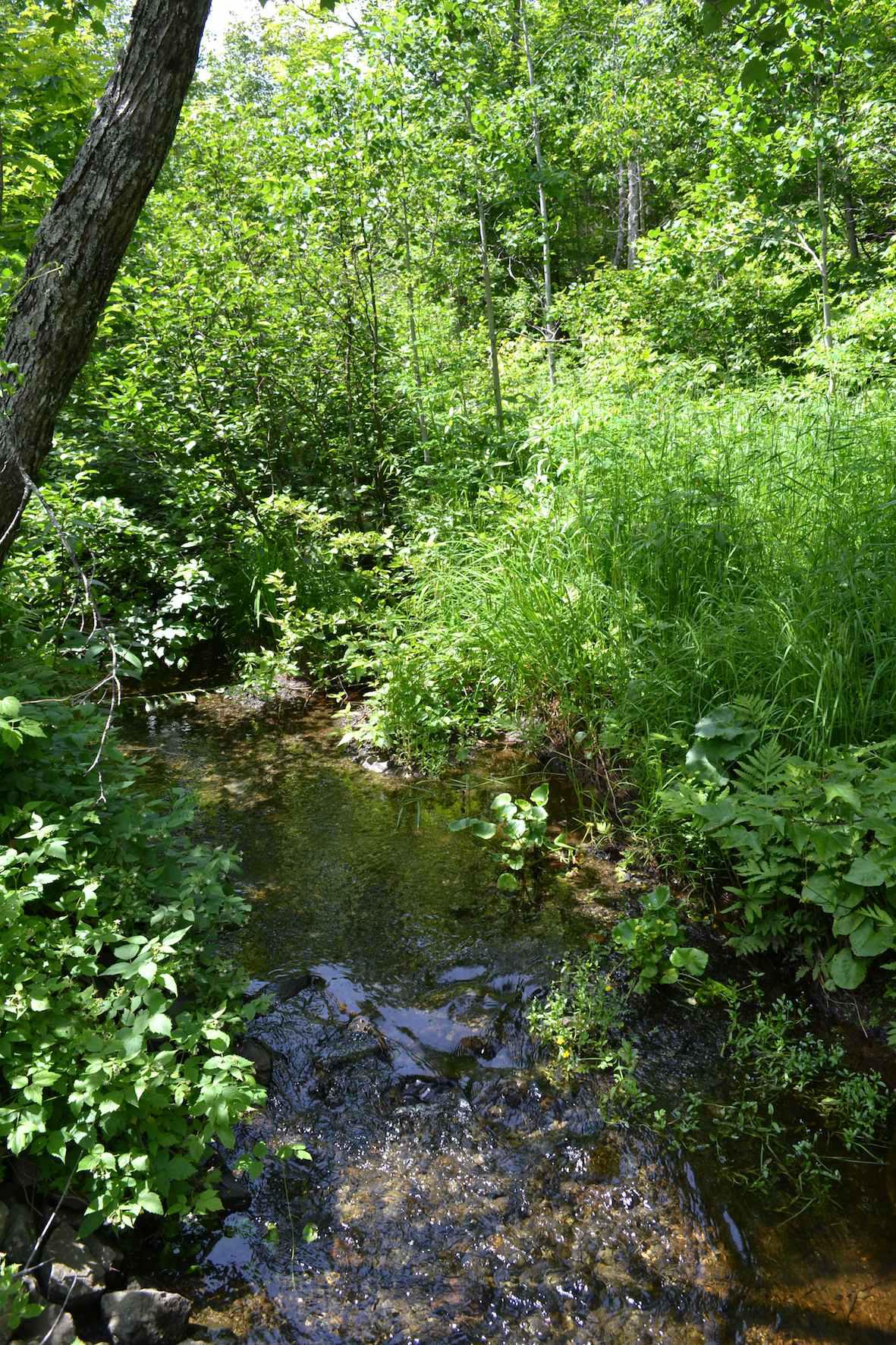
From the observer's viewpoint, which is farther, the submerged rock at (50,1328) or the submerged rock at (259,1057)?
the submerged rock at (259,1057)

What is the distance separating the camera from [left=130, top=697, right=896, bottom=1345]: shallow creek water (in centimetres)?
202

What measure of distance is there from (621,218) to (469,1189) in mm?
18244

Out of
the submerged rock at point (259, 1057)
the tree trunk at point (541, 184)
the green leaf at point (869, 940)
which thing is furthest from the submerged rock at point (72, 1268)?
the tree trunk at point (541, 184)

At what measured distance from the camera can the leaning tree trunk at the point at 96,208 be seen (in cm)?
270

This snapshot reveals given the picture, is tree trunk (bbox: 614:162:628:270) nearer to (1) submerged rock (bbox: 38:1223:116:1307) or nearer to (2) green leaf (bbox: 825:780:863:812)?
(2) green leaf (bbox: 825:780:863:812)

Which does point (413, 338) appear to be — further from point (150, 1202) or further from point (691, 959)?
point (150, 1202)

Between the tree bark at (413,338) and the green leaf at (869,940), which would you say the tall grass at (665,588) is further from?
the tree bark at (413,338)

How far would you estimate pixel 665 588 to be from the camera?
4188 mm

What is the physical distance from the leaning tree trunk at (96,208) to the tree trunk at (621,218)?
15.4 metres

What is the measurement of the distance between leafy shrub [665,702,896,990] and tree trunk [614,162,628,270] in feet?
51.8

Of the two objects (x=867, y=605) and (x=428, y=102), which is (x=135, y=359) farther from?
(x=867, y=605)

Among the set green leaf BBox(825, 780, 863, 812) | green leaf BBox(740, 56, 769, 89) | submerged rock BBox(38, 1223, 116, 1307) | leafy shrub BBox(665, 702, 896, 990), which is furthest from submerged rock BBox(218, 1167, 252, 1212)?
green leaf BBox(740, 56, 769, 89)

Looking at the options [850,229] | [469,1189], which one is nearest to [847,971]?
[469,1189]

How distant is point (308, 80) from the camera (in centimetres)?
629
